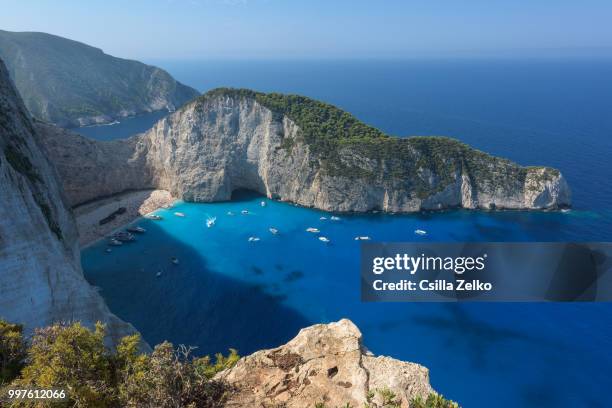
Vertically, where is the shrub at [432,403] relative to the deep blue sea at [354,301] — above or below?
above

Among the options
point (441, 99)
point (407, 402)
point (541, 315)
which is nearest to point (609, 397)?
point (541, 315)

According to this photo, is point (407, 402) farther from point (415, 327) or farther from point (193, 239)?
point (193, 239)

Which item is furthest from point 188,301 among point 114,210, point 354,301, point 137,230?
point 114,210

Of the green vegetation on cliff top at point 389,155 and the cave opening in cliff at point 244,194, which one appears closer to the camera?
the green vegetation on cliff top at point 389,155

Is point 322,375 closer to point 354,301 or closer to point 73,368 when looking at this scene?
point 73,368

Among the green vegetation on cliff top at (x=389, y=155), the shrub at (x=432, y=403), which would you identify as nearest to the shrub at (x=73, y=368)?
the shrub at (x=432, y=403)

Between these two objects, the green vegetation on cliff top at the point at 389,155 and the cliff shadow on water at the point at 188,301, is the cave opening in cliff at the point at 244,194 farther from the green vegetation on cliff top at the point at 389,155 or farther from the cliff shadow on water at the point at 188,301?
the cliff shadow on water at the point at 188,301

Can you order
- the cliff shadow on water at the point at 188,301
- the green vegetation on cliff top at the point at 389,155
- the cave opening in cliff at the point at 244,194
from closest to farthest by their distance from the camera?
the cliff shadow on water at the point at 188,301
the green vegetation on cliff top at the point at 389,155
the cave opening in cliff at the point at 244,194

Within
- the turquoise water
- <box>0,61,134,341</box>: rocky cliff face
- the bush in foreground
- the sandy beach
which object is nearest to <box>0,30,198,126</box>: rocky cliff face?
the sandy beach
